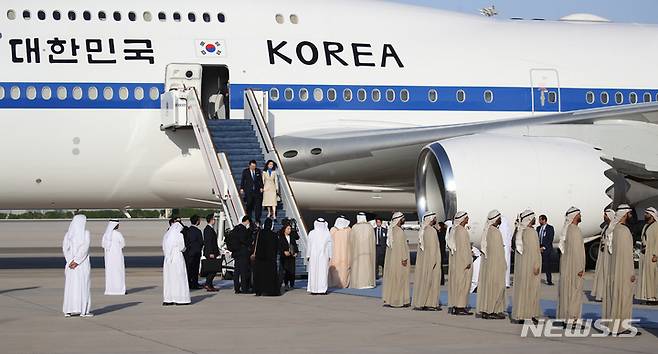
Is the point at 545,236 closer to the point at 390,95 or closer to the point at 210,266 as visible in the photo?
the point at 390,95

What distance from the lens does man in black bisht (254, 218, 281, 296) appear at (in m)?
16.0

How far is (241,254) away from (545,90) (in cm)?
712

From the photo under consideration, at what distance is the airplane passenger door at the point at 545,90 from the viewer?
2070cm

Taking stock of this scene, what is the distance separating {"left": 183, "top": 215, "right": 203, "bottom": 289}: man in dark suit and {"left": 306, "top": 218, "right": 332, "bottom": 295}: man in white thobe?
1.58 metres

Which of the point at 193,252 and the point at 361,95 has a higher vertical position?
the point at 361,95

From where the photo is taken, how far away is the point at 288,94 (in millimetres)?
19641

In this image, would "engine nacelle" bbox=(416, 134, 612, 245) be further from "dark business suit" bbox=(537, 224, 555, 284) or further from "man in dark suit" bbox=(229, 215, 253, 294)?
"man in dark suit" bbox=(229, 215, 253, 294)

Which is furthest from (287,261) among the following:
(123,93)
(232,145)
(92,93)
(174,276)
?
(92,93)

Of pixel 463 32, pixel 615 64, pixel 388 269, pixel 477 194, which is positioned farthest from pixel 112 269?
pixel 615 64

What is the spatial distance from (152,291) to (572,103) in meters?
8.38

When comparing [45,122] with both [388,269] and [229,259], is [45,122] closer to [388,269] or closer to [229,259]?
[229,259]

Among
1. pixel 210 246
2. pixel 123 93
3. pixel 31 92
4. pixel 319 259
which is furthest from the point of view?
pixel 123 93

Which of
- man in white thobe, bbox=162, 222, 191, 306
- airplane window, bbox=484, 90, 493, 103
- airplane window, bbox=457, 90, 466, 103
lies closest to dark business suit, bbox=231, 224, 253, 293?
man in white thobe, bbox=162, 222, 191, 306
